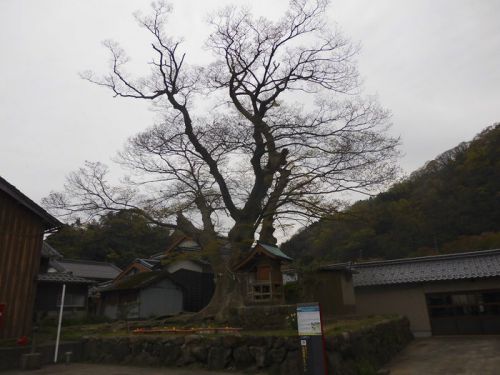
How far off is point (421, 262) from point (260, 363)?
15.1m

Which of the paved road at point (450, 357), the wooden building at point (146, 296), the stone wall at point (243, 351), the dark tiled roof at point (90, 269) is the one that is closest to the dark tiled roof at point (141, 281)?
the wooden building at point (146, 296)

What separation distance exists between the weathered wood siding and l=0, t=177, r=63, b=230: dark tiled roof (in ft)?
0.73

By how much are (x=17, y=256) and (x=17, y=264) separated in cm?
29

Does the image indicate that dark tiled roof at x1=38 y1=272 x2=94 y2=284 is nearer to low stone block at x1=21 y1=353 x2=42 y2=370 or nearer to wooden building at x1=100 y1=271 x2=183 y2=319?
wooden building at x1=100 y1=271 x2=183 y2=319

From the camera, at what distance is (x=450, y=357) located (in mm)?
11758

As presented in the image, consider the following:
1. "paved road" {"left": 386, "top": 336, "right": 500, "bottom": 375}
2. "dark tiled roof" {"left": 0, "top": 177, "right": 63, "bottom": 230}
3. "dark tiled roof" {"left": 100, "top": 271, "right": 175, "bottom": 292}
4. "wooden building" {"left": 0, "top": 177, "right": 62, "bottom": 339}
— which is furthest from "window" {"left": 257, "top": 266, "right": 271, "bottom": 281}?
"dark tiled roof" {"left": 100, "top": 271, "right": 175, "bottom": 292}

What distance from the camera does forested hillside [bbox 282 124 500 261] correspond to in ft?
126

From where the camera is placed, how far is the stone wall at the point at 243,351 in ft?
30.1

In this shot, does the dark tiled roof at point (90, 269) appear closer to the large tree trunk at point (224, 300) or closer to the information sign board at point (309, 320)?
the large tree trunk at point (224, 300)

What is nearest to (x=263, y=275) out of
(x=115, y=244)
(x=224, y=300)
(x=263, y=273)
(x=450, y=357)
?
(x=263, y=273)

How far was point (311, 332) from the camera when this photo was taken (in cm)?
772

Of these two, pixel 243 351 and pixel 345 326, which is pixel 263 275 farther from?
pixel 243 351

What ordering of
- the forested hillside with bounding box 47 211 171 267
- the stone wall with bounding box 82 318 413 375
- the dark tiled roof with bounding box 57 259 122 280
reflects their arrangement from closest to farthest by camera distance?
the stone wall with bounding box 82 318 413 375
the dark tiled roof with bounding box 57 259 122 280
the forested hillside with bounding box 47 211 171 267

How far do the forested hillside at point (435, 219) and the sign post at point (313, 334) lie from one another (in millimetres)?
27640
